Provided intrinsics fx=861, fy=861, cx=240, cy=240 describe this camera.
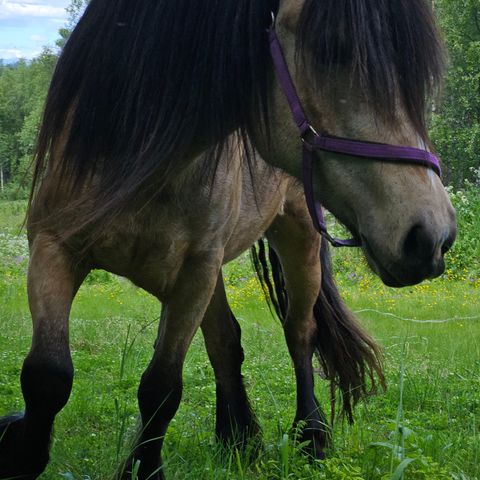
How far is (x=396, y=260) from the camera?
2262 millimetres

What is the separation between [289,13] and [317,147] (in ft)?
1.32

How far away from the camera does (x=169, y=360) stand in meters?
3.44

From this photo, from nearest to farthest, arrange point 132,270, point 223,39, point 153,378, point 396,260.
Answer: point 396,260, point 223,39, point 132,270, point 153,378

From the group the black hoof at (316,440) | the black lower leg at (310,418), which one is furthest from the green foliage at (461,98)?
the black hoof at (316,440)

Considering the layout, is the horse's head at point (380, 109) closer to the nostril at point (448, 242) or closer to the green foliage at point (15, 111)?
the nostril at point (448, 242)

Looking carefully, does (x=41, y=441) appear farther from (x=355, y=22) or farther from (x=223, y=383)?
(x=355, y=22)

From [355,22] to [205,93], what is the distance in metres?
0.58

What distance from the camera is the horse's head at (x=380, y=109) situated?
7.34 feet

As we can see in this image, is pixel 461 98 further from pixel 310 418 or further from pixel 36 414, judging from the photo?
pixel 36 414

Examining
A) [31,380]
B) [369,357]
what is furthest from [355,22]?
[369,357]

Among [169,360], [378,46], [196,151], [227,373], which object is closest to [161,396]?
[169,360]

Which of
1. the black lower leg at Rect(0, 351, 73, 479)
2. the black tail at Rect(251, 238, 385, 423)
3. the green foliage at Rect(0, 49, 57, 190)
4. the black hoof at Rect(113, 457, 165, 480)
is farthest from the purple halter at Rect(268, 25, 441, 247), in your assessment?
the green foliage at Rect(0, 49, 57, 190)

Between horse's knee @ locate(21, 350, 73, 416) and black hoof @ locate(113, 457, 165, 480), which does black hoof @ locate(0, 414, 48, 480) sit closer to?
horse's knee @ locate(21, 350, 73, 416)

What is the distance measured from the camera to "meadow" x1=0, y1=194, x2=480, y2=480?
3385mm
